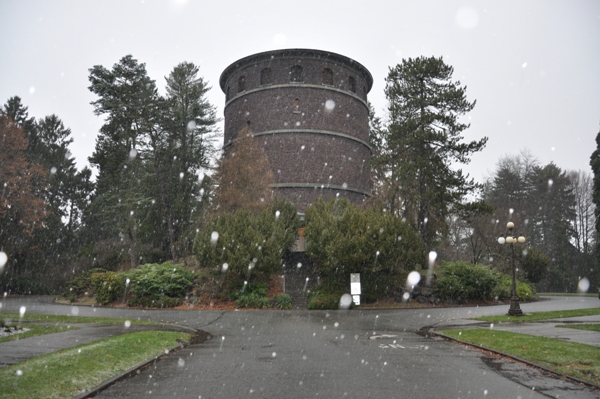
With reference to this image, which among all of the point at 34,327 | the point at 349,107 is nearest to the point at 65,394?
the point at 34,327

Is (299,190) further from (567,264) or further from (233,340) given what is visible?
(567,264)

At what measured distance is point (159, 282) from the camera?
27.2 meters

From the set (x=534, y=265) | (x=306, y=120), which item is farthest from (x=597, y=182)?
(x=306, y=120)

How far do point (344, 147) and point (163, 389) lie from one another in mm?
34472

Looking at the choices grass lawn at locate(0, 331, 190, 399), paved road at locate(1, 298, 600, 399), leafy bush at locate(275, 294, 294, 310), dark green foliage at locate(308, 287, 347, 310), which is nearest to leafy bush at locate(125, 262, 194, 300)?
leafy bush at locate(275, 294, 294, 310)

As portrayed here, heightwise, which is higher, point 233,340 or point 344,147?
point 344,147

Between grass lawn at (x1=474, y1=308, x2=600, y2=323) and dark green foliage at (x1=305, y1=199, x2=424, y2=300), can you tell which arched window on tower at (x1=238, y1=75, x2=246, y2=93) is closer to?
dark green foliage at (x1=305, y1=199, x2=424, y2=300)

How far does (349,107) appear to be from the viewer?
4138cm

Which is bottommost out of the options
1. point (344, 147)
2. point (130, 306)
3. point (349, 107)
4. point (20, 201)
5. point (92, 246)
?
point (130, 306)

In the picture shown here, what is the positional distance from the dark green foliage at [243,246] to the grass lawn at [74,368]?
49.4 ft

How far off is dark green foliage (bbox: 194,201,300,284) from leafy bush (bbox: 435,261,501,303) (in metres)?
9.58

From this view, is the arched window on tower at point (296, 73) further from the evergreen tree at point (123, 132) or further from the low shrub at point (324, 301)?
the low shrub at point (324, 301)

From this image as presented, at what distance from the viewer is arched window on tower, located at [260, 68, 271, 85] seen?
134 ft

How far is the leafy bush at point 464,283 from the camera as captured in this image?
2764 centimetres
